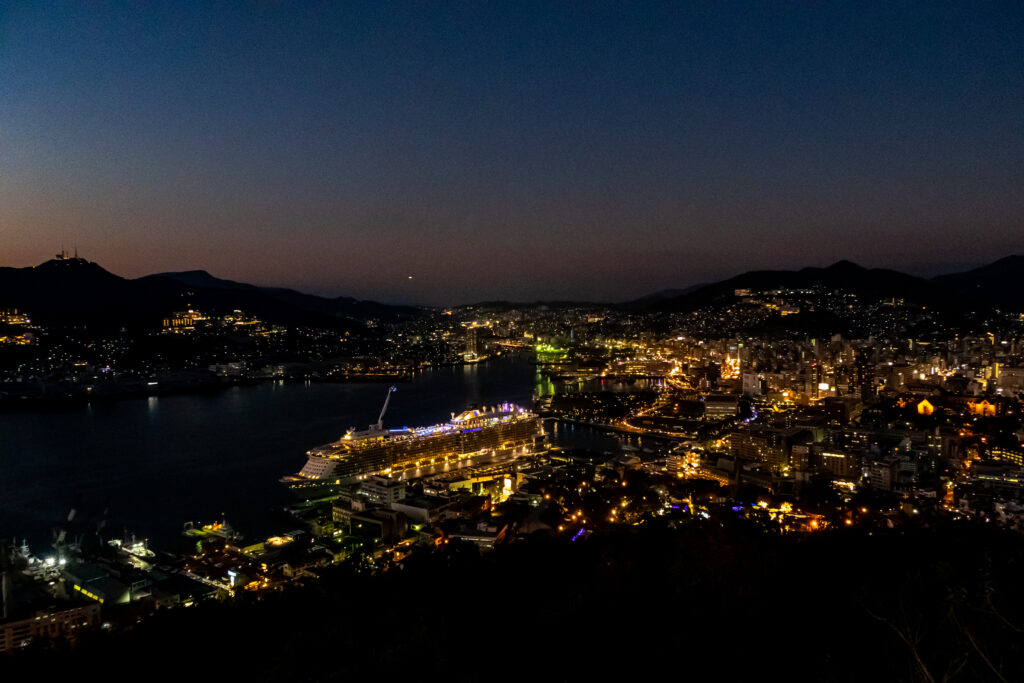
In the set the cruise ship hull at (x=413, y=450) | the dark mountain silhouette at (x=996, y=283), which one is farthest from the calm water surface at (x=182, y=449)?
the dark mountain silhouette at (x=996, y=283)

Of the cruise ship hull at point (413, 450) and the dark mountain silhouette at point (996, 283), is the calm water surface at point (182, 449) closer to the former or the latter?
the cruise ship hull at point (413, 450)

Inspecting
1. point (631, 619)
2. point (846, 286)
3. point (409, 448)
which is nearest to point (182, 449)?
point (409, 448)

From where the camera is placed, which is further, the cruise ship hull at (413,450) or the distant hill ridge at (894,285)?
the distant hill ridge at (894,285)

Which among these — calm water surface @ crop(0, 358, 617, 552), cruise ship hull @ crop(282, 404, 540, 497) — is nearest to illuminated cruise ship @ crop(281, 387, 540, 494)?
cruise ship hull @ crop(282, 404, 540, 497)

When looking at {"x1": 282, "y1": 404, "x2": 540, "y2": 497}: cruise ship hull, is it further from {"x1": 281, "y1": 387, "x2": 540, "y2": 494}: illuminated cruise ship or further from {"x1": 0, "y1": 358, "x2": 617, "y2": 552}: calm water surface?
{"x1": 0, "y1": 358, "x2": 617, "y2": 552}: calm water surface

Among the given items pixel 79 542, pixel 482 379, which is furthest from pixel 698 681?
pixel 482 379

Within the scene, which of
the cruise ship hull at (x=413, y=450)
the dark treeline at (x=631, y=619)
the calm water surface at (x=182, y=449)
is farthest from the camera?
the cruise ship hull at (x=413, y=450)

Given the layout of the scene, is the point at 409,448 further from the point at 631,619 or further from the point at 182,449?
the point at 631,619
